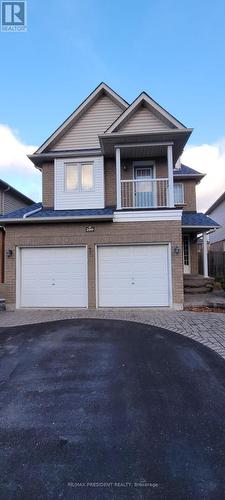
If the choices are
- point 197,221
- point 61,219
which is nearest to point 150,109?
point 61,219

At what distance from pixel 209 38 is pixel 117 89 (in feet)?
13.0

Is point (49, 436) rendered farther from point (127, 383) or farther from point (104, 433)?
point (127, 383)

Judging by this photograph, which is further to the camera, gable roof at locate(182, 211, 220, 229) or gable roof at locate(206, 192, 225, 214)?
gable roof at locate(206, 192, 225, 214)

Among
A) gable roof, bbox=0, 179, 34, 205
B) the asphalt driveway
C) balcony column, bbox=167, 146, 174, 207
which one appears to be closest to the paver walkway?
the asphalt driveway

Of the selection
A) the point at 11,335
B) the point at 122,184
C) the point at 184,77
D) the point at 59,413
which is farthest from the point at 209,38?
the point at 59,413

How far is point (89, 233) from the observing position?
36.4 feet

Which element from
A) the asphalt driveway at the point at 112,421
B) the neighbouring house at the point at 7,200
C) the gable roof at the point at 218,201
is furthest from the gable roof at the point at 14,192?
the gable roof at the point at 218,201

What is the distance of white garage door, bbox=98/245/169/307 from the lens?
35.7 ft

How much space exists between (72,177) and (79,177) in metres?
0.30

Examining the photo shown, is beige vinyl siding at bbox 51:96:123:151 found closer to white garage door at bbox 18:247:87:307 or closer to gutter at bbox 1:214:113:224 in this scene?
gutter at bbox 1:214:113:224

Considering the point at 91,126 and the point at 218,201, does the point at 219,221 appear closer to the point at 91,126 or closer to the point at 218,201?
the point at 218,201

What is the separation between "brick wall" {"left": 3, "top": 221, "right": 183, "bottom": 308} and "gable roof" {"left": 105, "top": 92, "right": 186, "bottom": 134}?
346 cm

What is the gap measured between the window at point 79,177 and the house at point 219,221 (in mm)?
13596

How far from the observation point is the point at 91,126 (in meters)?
13.1
